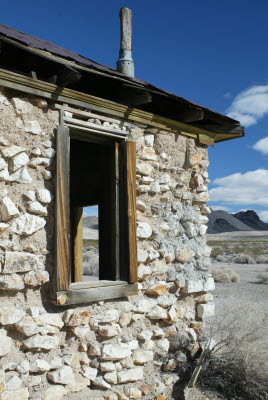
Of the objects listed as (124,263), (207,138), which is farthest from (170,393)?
(207,138)

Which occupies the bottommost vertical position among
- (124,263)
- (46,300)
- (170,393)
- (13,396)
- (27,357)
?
(170,393)

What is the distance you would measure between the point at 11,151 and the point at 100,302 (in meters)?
1.63

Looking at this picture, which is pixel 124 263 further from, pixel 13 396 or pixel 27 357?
pixel 13 396

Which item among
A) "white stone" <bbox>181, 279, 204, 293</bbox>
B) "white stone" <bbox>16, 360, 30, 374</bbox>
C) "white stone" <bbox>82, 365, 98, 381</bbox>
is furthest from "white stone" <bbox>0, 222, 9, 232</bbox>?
"white stone" <bbox>181, 279, 204, 293</bbox>

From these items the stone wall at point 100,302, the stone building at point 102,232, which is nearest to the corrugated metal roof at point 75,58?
the stone building at point 102,232

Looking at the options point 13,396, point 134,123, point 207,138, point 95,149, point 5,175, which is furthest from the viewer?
point 95,149

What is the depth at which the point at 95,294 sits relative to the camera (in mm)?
3809

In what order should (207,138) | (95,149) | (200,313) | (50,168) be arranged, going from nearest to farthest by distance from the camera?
1. (50,168)
2. (200,313)
3. (207,138)
4. (95,149)

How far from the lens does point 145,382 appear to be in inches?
162

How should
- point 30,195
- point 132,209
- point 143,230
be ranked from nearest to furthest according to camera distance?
1. point 30,195
2. point 132,209
3. point 143,230

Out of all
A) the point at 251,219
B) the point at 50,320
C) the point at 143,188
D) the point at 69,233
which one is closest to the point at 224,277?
the point at 143,188

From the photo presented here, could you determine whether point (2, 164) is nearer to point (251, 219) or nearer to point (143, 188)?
point (143, 188)

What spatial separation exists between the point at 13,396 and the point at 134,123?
286 centimetres

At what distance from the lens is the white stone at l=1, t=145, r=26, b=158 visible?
3.41m
